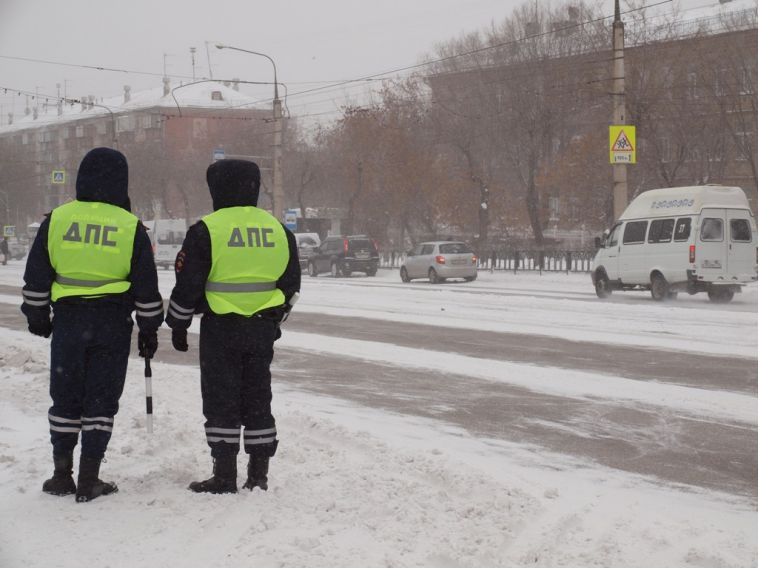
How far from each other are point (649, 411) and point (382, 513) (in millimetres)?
4200

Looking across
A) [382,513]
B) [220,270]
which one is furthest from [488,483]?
[220,270]

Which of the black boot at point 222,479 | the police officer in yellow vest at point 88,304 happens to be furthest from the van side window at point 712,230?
the police officer in yellow vest at point 88,304

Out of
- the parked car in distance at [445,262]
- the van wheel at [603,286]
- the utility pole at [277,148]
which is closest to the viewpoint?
the van wheel at [603,286]

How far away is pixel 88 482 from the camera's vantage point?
212 inches

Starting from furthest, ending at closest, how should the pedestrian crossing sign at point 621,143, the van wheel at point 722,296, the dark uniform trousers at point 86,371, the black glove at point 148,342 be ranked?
the pedestrian crossing sign at point 621,143 < the van wheel at point 722,296 < the black glove at point 148,342 < the dark uniform trousers at point 86,371

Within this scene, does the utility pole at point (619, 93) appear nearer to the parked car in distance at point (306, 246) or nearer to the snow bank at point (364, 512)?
the parked car in distance at point (306, 246)

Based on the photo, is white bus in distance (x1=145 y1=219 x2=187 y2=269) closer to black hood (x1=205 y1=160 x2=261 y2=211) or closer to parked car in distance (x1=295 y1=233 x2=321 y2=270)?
parked car in distance (x1=295 y1=233 x2=321 y2=270)

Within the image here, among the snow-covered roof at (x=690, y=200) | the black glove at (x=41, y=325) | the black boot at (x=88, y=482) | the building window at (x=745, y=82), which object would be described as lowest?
the black boot at (x=88, y=482)

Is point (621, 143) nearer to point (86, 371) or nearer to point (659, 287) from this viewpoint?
point (659, 287)

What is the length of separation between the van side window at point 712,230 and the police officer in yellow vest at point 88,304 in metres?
18.1

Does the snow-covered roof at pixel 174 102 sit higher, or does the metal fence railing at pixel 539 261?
the snow-covered roof at pixel 174 102

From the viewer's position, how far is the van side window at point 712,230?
70.3 feet

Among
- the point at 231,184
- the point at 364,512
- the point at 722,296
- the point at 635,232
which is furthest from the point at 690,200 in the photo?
the point at 364,512

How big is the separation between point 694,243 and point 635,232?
196cm
